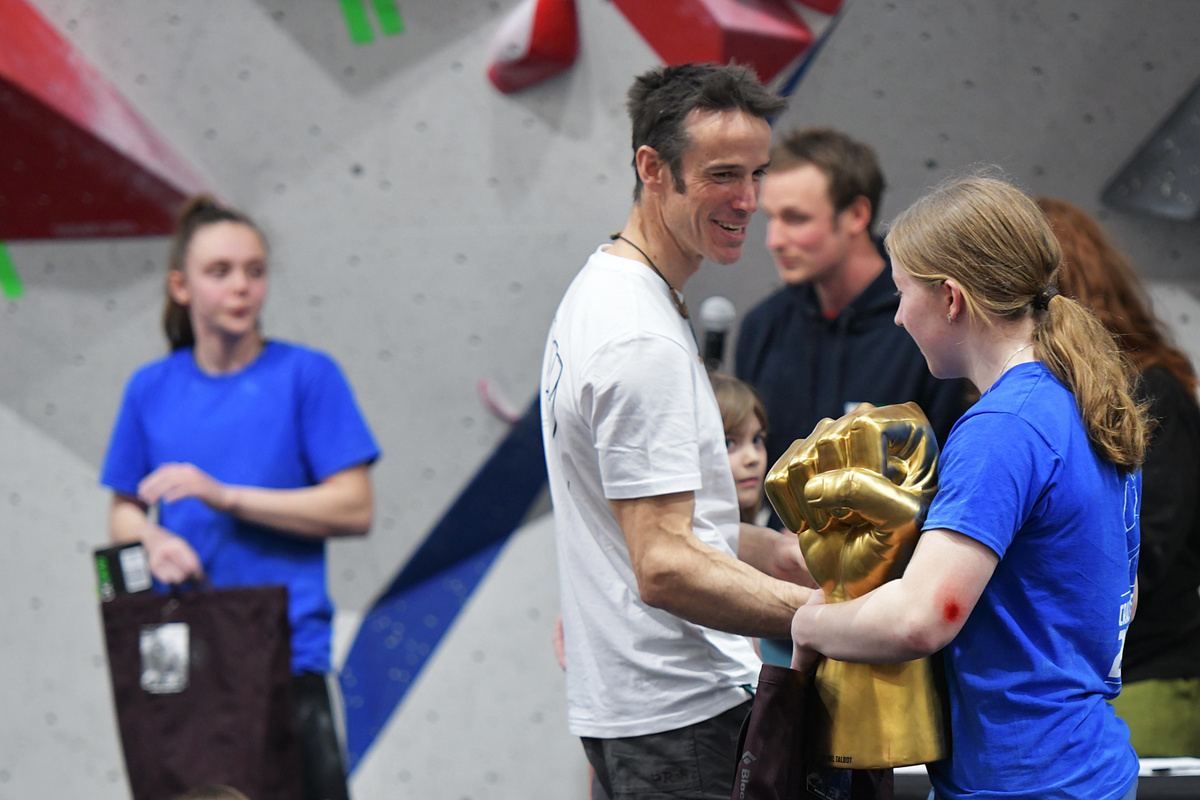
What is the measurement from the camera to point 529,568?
2.83 metres

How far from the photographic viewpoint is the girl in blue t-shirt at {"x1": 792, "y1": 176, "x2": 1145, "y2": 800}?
1096mm

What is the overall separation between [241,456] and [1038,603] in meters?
1.66

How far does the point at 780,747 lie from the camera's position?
3.99 feet

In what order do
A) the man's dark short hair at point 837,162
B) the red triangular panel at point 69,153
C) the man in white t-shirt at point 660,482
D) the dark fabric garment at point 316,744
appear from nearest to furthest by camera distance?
the man in white t-shirt at point 660,482
the dark fabric garment at point 316,744
the man's dark short hair at point 837,162
the red triangular panel at point 69,153

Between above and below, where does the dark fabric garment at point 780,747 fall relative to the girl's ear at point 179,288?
below

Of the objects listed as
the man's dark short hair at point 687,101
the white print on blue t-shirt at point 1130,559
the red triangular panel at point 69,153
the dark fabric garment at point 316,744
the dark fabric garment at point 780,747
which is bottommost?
the dark fabric garment at point 316,744

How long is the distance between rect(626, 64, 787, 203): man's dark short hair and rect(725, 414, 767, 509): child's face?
21.3 inches

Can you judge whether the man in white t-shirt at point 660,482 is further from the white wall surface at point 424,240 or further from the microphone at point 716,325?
the white wall surface at point 424,240

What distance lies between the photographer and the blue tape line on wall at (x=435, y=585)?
9.30ft

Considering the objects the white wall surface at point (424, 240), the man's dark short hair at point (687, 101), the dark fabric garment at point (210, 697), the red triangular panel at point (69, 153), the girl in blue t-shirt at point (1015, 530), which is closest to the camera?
the girl in blue t-shirt at point (1015, 530)

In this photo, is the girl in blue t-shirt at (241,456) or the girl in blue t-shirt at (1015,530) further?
the girl in blue t-shirt at (241,456)

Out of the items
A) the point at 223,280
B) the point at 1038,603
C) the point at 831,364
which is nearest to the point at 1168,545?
the point at 831,364

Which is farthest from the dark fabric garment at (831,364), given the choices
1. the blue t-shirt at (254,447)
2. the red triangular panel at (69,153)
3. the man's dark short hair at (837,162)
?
the red triangular panel at (69,153)

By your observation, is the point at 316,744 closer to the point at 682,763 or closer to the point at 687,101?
the point at 682,763
